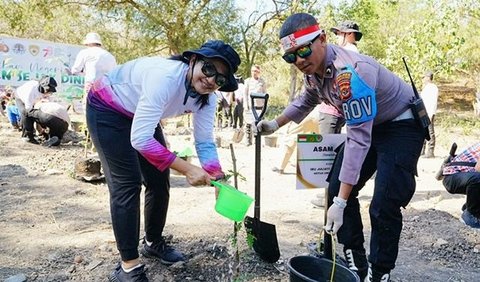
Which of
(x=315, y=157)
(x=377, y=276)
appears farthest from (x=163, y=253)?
(x=377, y=276)

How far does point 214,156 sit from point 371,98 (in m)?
0.94

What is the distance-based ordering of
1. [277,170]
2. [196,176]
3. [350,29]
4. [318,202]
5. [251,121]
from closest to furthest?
1. [196,176]
2. [251,121]
3. [350,29]
4. [318,202]
5. [277,170]

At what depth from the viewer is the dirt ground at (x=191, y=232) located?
2.89m

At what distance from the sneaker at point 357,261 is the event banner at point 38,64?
973 cm

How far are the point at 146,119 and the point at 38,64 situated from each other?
36.3 ft

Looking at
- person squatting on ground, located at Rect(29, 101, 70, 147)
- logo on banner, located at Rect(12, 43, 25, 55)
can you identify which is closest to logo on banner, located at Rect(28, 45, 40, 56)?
logo on banner, located at Rect(12, 43, 25, 55)

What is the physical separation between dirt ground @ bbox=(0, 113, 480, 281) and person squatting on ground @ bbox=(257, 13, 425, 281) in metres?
0.61

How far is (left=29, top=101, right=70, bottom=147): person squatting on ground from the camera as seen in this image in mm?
7785

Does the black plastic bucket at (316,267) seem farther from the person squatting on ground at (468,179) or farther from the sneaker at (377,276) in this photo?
the person squatting on ground at (468,179)

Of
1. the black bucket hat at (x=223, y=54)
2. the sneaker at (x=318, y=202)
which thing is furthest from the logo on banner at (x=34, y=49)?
the black bucket hat at (x=223, y=54)

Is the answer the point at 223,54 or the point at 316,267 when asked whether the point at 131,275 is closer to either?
the point at 316,267

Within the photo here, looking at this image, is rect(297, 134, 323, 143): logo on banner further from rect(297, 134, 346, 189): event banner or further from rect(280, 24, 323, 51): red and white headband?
rect(280, 24, 323, 51): red and white headband

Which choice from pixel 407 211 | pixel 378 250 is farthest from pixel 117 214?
pixel 407 211

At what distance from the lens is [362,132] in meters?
2.18
